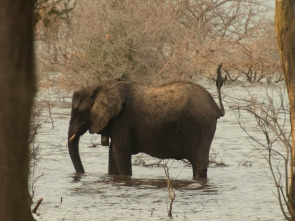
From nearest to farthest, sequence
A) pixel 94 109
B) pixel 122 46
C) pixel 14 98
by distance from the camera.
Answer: pixel 14 98 → pixel 94 109 → pixel 122 46

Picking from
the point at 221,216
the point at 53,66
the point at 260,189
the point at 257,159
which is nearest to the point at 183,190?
the point at 260,189

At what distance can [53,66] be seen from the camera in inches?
1039

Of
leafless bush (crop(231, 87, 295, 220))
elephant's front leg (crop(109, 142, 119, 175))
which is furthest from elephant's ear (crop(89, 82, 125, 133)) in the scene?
leafless bush (crop(231, 87, 295, 220))

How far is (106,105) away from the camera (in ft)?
45.9

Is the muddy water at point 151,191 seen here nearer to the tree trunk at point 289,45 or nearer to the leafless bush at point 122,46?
the tree trunk at point 289,45

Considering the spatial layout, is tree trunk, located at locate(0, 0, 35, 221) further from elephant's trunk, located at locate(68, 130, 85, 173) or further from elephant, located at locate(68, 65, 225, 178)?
elephant's trunk, located at locate(68, 130, 85, 173)

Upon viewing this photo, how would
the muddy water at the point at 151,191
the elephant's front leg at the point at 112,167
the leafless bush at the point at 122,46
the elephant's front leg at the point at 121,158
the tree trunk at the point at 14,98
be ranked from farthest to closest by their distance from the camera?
the leafless bush at the point at 122,46 → the elephant's front leg at the point at 112,167 → the elephant's front leg at the point at 121,158 → the muddy water at the point at 151,191 → the tree trunk at the point at 14,98

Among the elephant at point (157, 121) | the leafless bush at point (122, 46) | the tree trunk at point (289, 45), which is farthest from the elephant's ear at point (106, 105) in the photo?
the leafless bush at point (122, 46)

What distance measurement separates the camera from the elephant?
1397 centimetres

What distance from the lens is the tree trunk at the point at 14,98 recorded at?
5.55 meters

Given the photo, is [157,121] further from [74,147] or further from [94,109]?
[74,147]

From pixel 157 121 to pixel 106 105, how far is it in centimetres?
72

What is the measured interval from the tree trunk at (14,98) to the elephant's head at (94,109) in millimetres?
8274

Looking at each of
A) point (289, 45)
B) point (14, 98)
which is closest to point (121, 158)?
point (289, 45)
